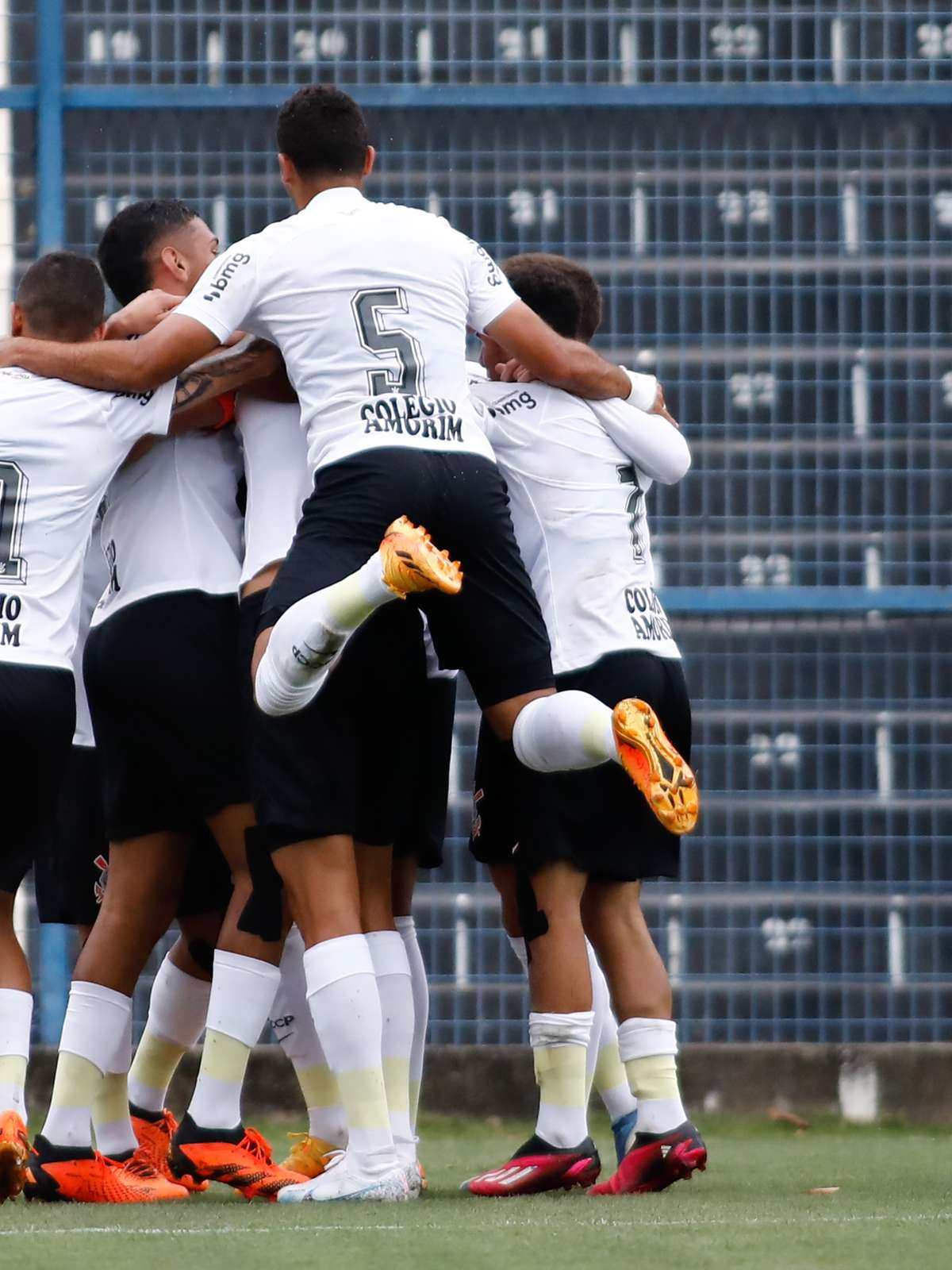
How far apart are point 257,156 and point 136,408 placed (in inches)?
101

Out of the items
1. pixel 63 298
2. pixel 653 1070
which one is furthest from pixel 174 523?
pixel 653 1070

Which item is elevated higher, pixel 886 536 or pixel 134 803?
pixel 886 536

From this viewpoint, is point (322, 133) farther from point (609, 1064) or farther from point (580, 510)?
point (609, 1064)

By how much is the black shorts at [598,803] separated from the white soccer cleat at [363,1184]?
2.14 ft

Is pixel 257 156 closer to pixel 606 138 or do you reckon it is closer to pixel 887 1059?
pixel 606 138

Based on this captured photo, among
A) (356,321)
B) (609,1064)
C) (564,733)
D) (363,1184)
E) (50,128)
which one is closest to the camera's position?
(363,1184)

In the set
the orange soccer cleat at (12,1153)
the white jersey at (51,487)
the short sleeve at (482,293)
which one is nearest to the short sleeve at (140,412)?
the white jersey at (51,487)

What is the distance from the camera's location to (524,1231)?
3.36 metres

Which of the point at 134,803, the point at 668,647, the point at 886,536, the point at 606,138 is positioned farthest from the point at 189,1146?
the point at 606,138

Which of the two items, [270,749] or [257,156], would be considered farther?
[257,156]

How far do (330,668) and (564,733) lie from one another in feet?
1.31

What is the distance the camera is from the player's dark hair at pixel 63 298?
4230mm

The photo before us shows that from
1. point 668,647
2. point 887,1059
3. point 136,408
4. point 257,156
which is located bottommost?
point 887,1059

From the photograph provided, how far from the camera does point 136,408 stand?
4113 mm
